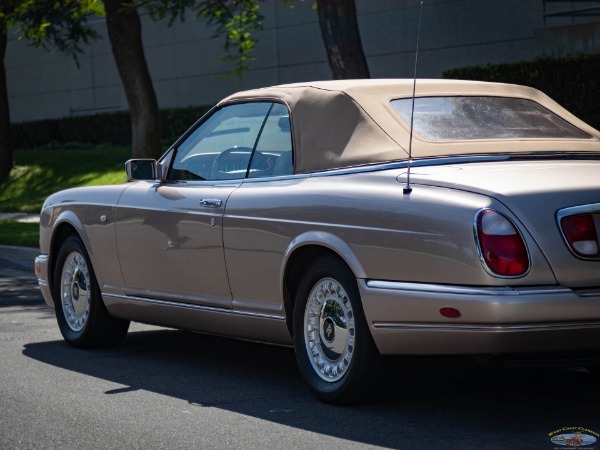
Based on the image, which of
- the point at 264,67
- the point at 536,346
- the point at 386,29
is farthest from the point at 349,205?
the point at 264,67

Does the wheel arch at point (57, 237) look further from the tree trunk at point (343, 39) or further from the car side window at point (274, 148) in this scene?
the tree trunk at point (343, 39)

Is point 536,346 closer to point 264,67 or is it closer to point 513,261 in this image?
point 513,261

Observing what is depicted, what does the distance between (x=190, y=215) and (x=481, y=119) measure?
178 cm

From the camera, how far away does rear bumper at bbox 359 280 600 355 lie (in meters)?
5.67

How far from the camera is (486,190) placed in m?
5.88

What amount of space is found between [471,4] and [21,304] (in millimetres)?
14876

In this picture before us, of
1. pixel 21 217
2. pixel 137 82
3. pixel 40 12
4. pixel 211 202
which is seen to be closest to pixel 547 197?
pixel 211 202

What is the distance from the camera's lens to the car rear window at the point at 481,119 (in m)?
7.02

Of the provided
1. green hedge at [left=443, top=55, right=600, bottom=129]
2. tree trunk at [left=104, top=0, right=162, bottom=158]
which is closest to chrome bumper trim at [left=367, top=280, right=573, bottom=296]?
green hedge at [left=443, top=55, right=600, bottom=129]

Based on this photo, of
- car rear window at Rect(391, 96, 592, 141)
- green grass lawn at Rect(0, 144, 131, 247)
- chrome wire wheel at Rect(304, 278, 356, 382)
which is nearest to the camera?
chrome wire wheel at Rect(304, 278, 356, 382)

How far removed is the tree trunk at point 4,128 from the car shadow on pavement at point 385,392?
23.4 meters

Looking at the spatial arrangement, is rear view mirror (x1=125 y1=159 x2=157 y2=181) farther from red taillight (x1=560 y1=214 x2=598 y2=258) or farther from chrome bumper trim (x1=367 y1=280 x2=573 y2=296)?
red taillight (x1=560 y1=214 x2=598 y2=258)

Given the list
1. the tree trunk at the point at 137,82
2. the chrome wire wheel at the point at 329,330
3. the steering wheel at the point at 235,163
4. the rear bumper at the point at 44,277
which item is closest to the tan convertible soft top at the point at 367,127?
the steering wheel at the point at 235,163

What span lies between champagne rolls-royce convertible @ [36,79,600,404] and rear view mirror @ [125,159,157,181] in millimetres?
12
